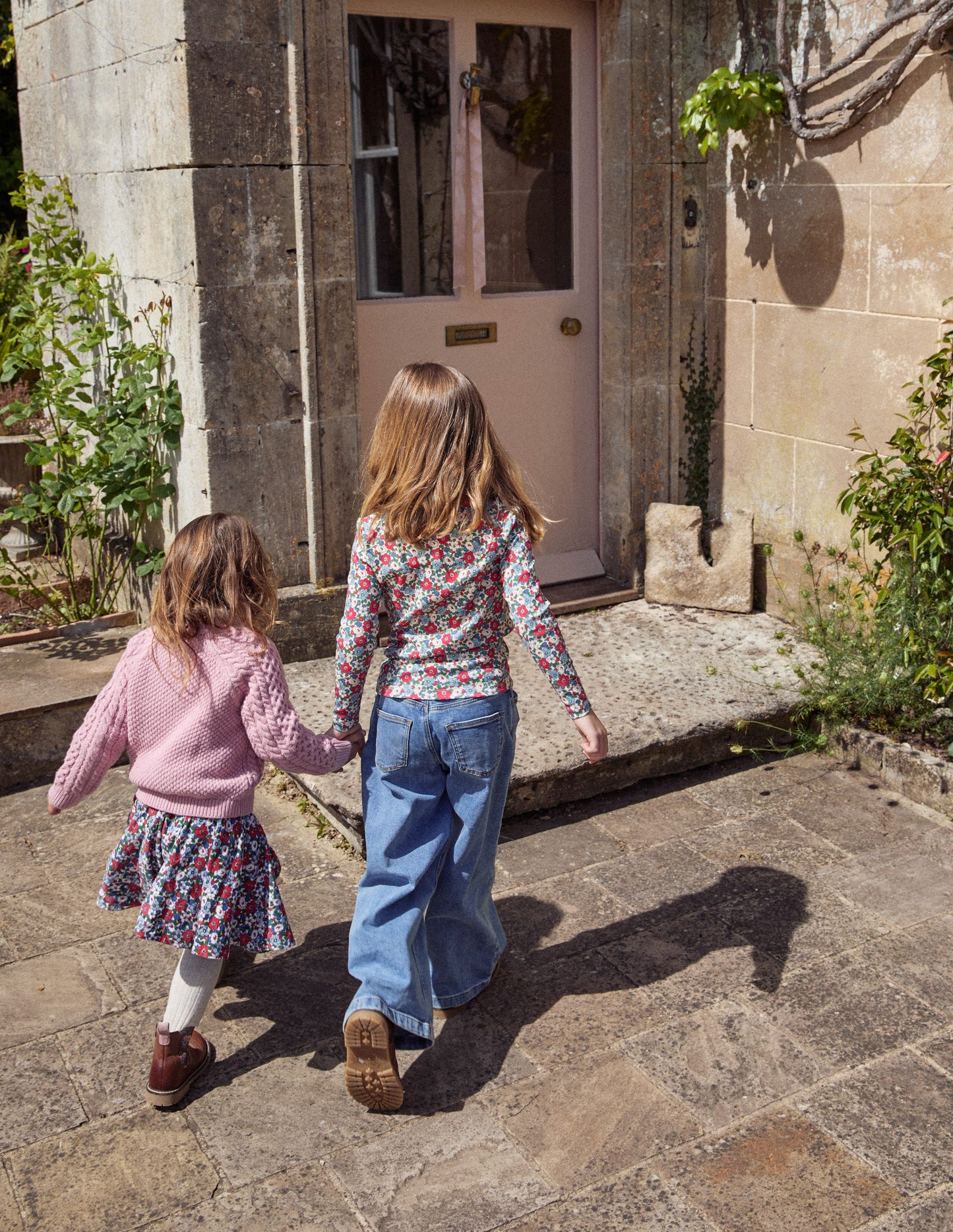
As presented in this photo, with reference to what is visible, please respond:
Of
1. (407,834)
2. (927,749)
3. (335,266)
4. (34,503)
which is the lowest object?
(927,749)

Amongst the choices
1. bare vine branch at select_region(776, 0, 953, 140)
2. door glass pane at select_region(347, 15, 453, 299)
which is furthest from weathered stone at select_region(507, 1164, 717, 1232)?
bare vine branch at select_region(776, 0, 953, 140)

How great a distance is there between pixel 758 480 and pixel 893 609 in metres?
1.29

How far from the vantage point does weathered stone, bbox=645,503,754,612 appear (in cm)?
590

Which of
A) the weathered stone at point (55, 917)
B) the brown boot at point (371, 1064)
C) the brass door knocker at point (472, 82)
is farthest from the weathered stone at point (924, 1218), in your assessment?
the brass door knocker at point (472, 82)

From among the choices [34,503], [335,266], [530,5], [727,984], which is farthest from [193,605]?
[530,5]

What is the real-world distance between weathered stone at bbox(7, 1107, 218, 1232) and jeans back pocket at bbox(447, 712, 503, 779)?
1.09 meters

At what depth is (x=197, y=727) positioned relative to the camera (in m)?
3.05

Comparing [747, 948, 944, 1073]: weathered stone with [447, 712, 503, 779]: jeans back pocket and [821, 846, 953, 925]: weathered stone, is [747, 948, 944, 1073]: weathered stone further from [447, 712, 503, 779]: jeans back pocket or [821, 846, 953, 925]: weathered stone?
[447, 712, 503, 779]: jeans back pocket

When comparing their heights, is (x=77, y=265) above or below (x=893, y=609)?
above

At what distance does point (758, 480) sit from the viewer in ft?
19.5

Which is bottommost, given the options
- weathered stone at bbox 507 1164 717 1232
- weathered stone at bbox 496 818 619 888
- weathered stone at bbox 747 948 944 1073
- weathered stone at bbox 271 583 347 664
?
weathered stone at bbox 507 1164 717 1232

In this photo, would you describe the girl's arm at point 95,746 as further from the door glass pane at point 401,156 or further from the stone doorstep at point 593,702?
the door glass pane at point 401,156

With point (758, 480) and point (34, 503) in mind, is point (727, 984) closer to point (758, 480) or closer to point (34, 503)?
point (758, 480)

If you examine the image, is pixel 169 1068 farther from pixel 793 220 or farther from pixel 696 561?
pixel 793 220
